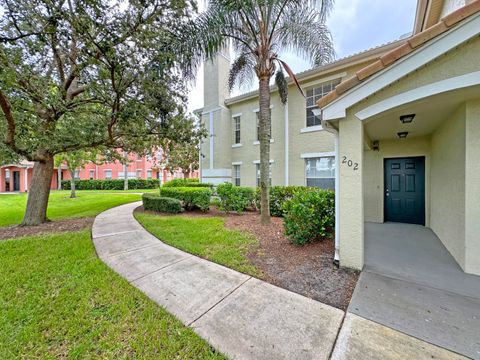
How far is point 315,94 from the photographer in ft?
32.2

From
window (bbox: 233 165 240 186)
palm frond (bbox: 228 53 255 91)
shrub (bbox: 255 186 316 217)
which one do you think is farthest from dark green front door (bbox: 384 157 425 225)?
window (bbox: 233 165 240 186)

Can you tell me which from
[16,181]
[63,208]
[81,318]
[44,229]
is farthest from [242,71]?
[16,181]

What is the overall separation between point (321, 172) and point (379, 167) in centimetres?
262

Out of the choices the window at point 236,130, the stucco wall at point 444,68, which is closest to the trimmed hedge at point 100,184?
the window at point 236,130

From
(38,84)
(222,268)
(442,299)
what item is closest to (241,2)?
(38,84)

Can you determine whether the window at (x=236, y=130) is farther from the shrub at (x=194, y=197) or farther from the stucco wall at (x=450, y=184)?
the stucco wall at (x=450, y=184)

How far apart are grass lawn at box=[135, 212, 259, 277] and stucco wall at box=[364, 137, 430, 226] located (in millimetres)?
5003

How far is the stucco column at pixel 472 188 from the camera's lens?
353 cm

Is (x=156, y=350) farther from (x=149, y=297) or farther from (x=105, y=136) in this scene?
(x=105, y=136)

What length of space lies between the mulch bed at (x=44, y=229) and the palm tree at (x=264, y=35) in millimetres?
6719

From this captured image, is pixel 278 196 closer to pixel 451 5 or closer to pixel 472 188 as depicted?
pixel 472 188

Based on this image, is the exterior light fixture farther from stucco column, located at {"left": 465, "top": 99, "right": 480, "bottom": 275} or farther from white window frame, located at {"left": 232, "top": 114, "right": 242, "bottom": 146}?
white window frame, located at {"left": 232, "top": 114, "right": 242, "bottom": 146}

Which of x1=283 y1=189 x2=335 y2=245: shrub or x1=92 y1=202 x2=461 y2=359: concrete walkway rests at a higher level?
x1=283 y1=189 x2=335 y2=245: shrub

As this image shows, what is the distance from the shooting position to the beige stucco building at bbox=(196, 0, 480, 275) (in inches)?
122
